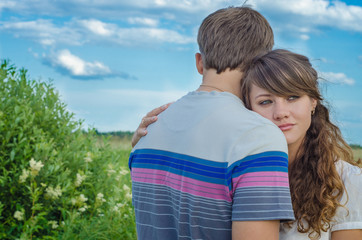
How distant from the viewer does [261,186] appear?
1.82m

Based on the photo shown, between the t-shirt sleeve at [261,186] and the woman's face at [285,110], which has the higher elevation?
the woman's face at [285,110]

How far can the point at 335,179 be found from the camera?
7.80ft

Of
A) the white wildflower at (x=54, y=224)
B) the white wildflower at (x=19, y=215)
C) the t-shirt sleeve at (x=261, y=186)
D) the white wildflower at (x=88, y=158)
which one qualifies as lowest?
the white wildflower at (x=54, y=224)

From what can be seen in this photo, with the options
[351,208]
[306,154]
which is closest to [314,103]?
[306,154]

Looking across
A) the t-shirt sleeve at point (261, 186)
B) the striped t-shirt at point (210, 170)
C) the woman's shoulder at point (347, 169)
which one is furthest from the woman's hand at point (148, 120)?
the woman's shoulder at point (347, 169)

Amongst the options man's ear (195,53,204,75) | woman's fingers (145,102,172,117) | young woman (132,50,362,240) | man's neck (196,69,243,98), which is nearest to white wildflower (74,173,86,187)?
woman's fingers (145,102,172,117)

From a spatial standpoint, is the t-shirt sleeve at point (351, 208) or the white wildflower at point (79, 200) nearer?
the t-shirt sleeve at point (351, 208)

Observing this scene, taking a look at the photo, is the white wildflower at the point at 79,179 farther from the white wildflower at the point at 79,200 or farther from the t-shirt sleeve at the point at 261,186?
the t-shirt sleeve at the point at 261,186

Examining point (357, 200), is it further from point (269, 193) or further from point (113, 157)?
point (113, 157)

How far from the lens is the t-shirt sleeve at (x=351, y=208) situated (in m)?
2.32

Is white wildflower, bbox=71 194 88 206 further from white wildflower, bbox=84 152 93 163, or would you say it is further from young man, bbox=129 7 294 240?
young man, bbox=129 7 294 240

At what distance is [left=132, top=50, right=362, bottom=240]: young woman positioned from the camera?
7.50 feet

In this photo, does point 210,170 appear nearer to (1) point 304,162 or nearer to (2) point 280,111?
(2) point 280,111

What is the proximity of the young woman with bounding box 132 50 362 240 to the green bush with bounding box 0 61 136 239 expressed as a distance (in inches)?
104
